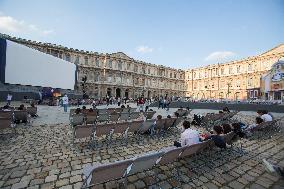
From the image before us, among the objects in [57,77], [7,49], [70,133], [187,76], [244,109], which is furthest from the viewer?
[187,76]

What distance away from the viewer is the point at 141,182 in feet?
12.8

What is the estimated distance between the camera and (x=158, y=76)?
6850cm

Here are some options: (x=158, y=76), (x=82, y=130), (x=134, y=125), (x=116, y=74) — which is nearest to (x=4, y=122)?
(x=82, y=130)

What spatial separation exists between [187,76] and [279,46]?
31916mm

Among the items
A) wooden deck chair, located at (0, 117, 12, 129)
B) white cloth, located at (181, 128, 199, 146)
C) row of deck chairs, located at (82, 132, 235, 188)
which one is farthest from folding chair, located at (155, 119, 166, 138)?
wooden deck chair, located at (0, 117, 12, 129)

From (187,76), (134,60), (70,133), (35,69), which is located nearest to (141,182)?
(70,133)

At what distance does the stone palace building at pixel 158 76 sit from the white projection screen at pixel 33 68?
2155 cm

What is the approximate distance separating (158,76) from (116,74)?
1726 cm

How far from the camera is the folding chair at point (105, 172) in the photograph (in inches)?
105

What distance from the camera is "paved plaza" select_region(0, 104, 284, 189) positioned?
3875 millimetres

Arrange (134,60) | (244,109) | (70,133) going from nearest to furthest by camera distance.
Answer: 1. (70,133)
2. (244,109)
3. (134,60)

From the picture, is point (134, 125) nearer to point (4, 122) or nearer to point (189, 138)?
Result: point (189, 138)

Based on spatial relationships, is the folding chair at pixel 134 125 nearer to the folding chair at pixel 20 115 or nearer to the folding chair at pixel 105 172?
the folding chair at pixel 105 172

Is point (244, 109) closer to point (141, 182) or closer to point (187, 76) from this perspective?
point (141, 182)
